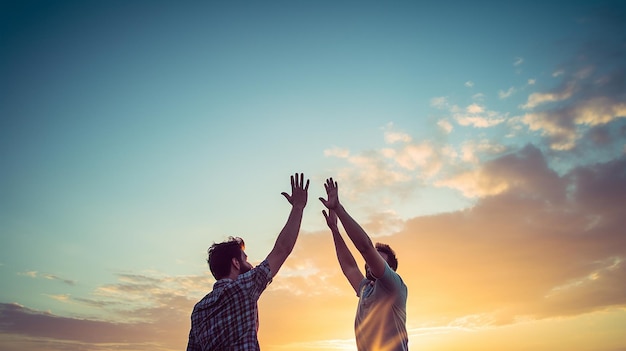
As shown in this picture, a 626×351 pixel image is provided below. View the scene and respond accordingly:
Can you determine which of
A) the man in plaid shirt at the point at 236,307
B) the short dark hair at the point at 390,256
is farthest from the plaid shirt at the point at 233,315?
the short dark hair at the point at 390,256

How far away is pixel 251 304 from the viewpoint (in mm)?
4461

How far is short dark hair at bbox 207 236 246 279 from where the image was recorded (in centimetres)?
498

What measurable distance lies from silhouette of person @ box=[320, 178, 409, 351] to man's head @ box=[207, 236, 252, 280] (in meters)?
1.64

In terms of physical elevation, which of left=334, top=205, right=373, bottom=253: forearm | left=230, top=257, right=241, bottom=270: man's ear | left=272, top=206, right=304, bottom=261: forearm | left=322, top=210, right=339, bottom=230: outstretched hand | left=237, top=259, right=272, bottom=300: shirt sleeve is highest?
left=322, top=210, right=339, bottom=230: outstretched hand

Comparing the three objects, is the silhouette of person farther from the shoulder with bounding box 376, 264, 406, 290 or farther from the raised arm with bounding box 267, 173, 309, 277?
the raised arm with bounding box 267, 173, 309, 277

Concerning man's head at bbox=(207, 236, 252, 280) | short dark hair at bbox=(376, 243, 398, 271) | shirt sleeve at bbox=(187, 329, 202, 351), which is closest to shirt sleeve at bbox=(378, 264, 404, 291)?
short dark hair at bbox=(376, 243, 398, 271)

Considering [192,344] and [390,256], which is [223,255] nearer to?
[192,344]

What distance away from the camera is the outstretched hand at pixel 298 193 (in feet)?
17.3

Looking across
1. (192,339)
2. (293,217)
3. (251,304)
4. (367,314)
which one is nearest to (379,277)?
(367,314)

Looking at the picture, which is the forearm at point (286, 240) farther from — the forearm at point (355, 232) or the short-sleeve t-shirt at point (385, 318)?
the short-sleeve t-shirt at point (385, 318)

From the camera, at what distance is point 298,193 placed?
5.38 m

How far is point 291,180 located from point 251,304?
1738 mm

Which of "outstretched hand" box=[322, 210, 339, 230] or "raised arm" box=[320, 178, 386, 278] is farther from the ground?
"outstretched hand" box=[322, 210, 339, 230]

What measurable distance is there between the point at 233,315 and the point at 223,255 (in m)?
0.86
